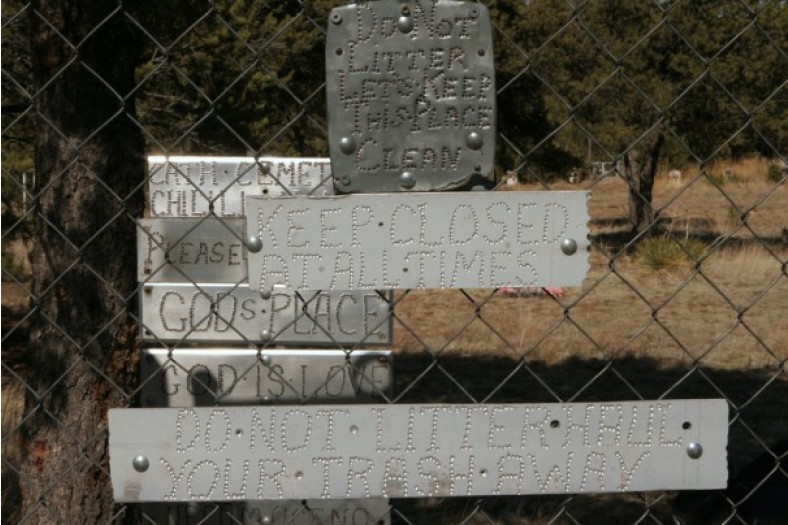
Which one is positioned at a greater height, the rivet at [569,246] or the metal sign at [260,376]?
the rivet at [569,246]

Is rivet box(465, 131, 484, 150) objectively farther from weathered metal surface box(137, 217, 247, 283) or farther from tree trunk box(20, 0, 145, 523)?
weathered metal surface box(137, 217, 247, 283)

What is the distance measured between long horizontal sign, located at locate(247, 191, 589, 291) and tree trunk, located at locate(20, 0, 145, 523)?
64 cm

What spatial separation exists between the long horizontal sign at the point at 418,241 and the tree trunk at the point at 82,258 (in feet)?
2.09

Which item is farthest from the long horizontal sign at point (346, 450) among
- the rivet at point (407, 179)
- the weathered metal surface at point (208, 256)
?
the weathered metal surface at point (208, 256)

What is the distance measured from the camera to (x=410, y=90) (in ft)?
5.88

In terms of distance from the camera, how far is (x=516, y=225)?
185 centimetres

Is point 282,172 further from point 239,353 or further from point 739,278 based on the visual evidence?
point 739,278

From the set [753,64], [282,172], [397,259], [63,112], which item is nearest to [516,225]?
[397,259]

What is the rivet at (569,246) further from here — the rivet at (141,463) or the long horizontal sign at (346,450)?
the rivet at (141,463)

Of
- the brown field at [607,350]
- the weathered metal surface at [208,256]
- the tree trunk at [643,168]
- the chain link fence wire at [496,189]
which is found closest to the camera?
the chain link fence wire at [496,189]

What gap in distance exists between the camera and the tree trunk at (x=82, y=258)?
7.89 ft

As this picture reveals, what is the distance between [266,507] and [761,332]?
7.04 meters

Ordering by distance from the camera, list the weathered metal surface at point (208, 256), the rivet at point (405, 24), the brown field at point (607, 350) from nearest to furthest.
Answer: the rivet at point (405, 24)
the weathered metal surface at point (208, 256)
the brown field at point (607, 350)

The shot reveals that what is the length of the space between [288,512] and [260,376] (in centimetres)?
39
